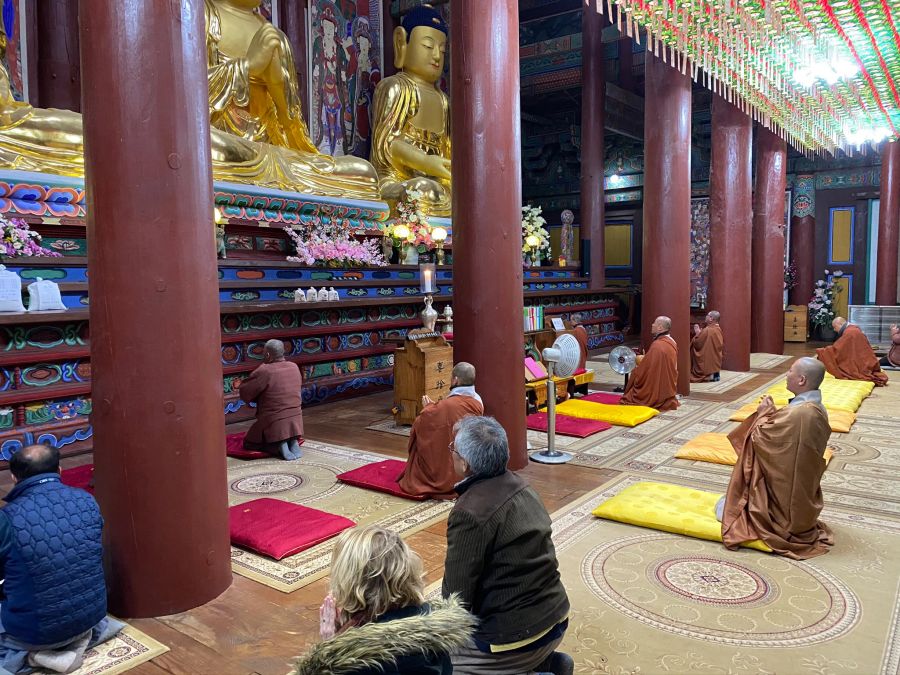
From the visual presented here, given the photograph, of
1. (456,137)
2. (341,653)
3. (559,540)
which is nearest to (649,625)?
(559,540)

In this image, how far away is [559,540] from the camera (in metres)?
3.69

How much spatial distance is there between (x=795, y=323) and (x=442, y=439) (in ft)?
41.4

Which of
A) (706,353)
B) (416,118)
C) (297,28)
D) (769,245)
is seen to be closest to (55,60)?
(297,28)

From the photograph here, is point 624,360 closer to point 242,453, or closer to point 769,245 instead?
Answer: point 242,453

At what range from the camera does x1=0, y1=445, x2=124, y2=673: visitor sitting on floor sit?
2.40 meters

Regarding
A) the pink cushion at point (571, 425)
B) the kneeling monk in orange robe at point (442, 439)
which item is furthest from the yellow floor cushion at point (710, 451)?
the kneeling monk in orange robe at point (442, 439)

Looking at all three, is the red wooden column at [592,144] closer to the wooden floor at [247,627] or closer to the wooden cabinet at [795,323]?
the wooden cabinet at [795,323]

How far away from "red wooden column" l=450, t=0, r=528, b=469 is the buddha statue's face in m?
8.18

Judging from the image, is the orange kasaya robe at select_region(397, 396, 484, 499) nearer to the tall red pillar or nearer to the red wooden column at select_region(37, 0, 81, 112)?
the red wooden column at select_region(37, 0, 81, 112)

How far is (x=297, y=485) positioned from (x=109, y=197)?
2.54 meters

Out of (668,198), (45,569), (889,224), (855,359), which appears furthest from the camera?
(889,224)

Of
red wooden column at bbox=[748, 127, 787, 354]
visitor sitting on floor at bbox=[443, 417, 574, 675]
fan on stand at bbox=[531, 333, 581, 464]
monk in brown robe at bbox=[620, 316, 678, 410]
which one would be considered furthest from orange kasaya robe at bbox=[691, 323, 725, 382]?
visitor sitting on floor at bbox=[443, 417, 574, 675]

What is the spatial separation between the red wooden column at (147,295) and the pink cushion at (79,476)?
1.84 meters

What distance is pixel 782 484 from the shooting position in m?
3.53
